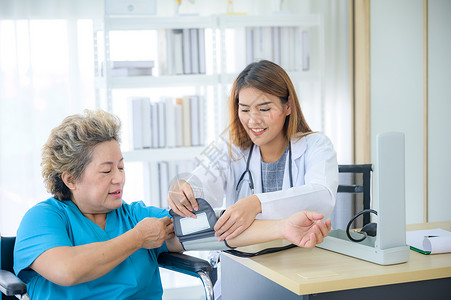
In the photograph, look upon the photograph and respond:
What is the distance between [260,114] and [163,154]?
4.50 ft

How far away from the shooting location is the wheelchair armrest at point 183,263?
1688mm

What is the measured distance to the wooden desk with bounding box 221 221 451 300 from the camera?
4.31 feet

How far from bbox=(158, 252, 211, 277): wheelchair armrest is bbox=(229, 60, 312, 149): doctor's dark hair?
0.53 meters

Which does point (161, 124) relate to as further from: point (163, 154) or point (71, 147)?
point (71, 147)

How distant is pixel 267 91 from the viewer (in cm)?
188

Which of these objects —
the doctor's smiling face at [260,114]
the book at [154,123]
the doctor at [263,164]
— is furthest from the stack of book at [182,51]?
the doctor's smiling face at [260,114]

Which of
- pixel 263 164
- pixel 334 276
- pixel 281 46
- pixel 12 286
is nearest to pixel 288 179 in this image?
pixel 263 164

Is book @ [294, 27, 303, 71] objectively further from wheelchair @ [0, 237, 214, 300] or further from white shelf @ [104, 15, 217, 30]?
wheelchair @ [0, 237, 214, 300]

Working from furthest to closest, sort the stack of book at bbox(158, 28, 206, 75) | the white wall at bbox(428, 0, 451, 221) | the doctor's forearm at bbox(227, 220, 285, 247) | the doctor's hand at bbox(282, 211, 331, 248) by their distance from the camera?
1. the stack of book at bbox(158, 28, 206, 75)
2. the white wall at bbox(428, 0, 451, 221)
3. the doctor's forearm at bbox(227, 220, 285, 247)
4. the doctor's hand at bbox(282, 211, 331, 248)

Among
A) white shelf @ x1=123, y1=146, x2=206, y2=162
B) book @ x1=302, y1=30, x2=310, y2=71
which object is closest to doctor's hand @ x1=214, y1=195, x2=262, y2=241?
white shelf @ x1=123, y1=146, x2=206, y2=162

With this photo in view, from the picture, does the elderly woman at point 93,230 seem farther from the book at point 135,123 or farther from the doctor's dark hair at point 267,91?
the book at point 135,123

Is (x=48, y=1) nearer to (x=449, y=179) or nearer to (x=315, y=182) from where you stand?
(x=315, y=182)

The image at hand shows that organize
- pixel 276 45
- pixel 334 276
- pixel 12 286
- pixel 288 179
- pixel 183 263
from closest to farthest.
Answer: pixel 334 276 → pixel 12 286 → pixel 183 263 → pixel 288 179 → pixel 276 45

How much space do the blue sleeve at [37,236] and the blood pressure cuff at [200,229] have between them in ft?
1.17
